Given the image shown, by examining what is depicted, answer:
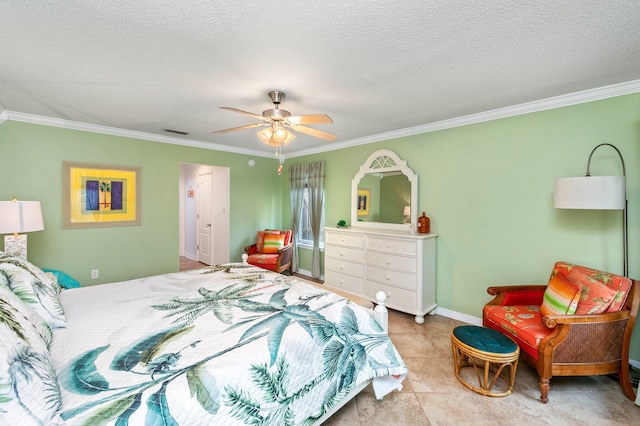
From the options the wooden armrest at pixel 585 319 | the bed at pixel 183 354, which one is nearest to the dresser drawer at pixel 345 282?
the bed at pixel 183 354

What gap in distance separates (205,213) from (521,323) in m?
5.67

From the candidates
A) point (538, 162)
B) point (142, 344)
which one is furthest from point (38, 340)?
point (538, 162)

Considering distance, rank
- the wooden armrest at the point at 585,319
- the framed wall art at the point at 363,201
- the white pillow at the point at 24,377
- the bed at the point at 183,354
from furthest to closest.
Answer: the framed wall art at the point at 363,201 → the wooden armrest at the point at 585,319 → the bed at the point at 183,354 → the white pillow at the point at 24,377

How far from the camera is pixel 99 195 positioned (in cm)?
383

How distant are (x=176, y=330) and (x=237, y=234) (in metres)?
3.82

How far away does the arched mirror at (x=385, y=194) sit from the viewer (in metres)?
3.80

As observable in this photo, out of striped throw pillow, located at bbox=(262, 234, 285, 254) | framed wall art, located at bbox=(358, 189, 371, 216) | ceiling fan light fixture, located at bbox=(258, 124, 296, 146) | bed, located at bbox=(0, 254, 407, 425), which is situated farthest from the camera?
striped throw pillow, located at bbox=(262, 234, 285, 254)

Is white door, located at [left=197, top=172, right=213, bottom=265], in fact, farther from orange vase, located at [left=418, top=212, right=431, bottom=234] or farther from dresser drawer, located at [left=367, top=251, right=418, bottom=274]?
orange vase, located at [left=418, top=212, right=431, bottom=234]

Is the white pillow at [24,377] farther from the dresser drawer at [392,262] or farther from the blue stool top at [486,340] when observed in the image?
the dresser drawer at [392,262]

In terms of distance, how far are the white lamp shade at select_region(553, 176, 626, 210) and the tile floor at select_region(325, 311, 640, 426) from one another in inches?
54.8

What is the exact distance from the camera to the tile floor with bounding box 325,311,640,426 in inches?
72.4

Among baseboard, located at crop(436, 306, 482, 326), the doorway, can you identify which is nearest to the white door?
the doorway

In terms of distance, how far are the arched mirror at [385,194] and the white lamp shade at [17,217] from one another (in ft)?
12.5

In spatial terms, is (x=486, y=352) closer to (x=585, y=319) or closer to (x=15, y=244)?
(x=585, y=319)
